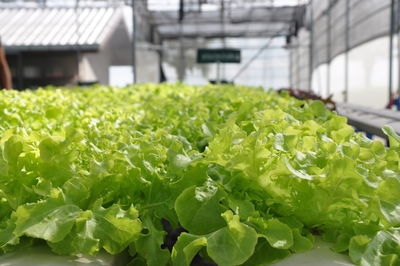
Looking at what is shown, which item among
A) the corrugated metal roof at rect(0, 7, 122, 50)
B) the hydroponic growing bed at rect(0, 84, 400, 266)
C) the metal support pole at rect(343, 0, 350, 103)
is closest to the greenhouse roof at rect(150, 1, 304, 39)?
the corrugated metal roof at rect(0, 7, 122, 50)

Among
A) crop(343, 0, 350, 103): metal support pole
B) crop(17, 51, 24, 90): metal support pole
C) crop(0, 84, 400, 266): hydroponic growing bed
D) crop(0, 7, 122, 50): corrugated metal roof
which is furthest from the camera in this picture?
crop(17, 51, 24, 90): metal support pole

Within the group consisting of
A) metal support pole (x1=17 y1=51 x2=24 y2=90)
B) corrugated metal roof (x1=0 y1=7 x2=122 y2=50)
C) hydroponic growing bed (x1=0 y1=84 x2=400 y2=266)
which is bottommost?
hydroponic growing bed (x1=0 y1=84 x2=400 y2=266)

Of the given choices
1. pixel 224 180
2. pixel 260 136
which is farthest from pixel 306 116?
pixel 224 180

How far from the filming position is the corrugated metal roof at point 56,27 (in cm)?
2112

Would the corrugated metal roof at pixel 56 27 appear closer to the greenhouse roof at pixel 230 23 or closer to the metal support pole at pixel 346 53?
the greenhouse roof at pixel 230 23

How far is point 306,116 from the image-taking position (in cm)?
218

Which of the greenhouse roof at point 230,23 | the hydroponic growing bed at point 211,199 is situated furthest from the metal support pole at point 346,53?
the hydroponic growing bed at point 211,199

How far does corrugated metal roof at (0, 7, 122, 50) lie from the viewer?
832 inches

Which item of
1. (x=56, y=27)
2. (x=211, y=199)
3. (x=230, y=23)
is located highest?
(x=230, y=23)

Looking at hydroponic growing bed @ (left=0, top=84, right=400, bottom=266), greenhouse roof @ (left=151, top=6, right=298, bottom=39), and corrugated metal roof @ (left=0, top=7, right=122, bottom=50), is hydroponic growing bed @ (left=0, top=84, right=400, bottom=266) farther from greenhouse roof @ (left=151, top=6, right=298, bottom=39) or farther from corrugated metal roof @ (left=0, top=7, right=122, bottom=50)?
greenhouse roof @ (left=151, top=6, right=298, bottom=39)

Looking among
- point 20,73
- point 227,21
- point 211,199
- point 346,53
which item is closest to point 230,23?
point 227,21

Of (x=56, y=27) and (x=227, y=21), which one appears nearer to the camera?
(x=56, y=27)

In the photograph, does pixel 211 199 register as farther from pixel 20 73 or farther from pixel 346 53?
pixel 20 73

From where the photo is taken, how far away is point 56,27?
22.0 meters
